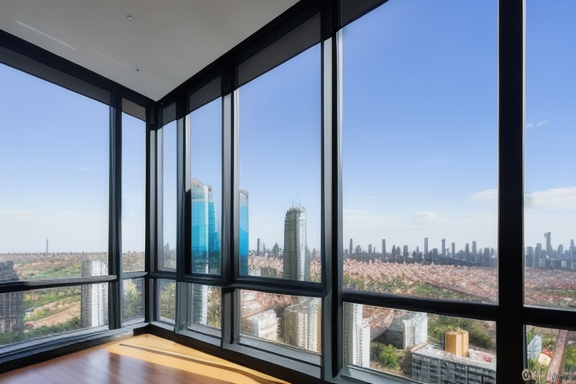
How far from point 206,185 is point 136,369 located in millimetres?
2081

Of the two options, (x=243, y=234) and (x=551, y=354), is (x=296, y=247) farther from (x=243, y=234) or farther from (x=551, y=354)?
(x=551, y=354)

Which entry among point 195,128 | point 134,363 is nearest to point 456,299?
point 134,363

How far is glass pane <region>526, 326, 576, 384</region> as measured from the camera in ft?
5.86

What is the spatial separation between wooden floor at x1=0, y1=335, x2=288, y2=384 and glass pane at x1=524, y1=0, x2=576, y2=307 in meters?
2.23

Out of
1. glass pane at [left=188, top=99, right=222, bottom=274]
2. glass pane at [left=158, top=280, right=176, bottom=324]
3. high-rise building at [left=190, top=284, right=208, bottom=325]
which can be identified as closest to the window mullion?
glass pane at [left=188, top=99, right=222, bottom=274]

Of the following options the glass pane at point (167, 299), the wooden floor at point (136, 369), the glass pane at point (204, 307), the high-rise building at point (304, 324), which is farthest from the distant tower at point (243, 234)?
the glass pane at point (167, 299)

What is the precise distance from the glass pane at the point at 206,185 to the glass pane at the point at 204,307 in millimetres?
243

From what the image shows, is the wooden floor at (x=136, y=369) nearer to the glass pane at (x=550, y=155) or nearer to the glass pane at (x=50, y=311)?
the glass pane at (x=50, y=311)

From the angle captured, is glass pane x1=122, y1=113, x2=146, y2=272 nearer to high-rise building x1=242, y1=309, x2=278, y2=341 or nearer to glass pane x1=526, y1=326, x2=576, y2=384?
high-rise building x1=242, y1=309, x2=278, y2=341

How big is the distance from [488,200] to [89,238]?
14.3 ft

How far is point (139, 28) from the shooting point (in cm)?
331

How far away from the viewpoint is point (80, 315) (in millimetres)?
4188

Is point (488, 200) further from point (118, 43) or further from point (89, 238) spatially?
point (89, 238)

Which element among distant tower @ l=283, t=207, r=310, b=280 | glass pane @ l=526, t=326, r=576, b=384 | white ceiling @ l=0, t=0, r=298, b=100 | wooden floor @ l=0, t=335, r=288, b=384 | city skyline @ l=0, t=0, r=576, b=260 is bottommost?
wooden floor @ l=0, t=335, r=288, b=384
